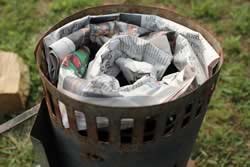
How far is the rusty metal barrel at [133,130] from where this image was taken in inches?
47.6

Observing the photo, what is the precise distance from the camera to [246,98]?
2.42 meters

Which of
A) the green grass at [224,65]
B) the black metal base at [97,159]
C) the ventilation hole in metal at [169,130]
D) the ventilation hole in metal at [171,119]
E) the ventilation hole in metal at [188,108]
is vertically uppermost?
the ventilation hole in metal at [188,108]

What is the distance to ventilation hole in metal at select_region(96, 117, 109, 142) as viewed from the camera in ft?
4.17

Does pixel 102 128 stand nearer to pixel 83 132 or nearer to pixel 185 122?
pixel 83 132

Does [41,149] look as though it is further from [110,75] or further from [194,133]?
[194,133]

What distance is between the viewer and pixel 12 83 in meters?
2.29

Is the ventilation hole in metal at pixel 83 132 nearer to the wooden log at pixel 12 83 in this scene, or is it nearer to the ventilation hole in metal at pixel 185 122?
the ventilation hole in metal at pixel 185 122

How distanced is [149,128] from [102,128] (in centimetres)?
15

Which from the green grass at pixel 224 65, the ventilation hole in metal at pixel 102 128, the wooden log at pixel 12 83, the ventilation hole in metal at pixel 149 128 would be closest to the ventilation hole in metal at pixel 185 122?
the ventilation hole in metal at pixel 149 128

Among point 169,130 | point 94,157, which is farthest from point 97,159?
point 169,130

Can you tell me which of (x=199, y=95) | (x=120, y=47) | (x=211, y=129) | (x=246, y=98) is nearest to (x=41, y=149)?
(x=120, y=47)

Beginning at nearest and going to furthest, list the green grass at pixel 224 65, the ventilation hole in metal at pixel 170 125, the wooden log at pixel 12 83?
1. the ventilation hole in metal at pixel 170 125
2. the green grass at pixel 224 65
3. the wooden log at pixel 12 83

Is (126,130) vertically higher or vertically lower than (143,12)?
lower

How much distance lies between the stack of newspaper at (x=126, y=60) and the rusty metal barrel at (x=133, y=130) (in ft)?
0.12
